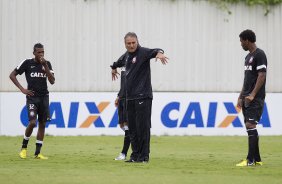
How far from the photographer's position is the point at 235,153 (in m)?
20.5

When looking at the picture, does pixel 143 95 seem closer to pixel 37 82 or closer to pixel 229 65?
pixel 37 82

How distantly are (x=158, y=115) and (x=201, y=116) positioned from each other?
1.39 meters

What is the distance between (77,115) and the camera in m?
28.4

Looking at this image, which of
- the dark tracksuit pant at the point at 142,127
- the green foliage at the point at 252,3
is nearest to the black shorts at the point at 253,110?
the dark tracksuit pant at the point at 142,127

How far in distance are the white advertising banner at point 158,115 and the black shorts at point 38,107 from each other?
9529mm

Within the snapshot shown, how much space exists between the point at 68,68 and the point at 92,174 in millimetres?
16450

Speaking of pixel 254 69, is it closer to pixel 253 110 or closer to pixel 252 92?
pixel 252 92

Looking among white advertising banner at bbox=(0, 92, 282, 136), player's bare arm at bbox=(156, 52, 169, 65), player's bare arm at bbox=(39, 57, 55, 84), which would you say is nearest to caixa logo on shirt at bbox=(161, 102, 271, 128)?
white advertising banner at bbox=(0, 92, 282, 136)

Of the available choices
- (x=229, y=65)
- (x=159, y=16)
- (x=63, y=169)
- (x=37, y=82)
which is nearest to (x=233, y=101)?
(x=229, y=65)

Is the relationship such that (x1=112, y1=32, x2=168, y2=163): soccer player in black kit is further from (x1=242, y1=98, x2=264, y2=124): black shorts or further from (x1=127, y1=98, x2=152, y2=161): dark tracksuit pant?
(x1=242, y1=98, x2=264, y2=124): black shorts

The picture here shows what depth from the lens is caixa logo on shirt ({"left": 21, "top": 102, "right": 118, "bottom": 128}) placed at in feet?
92.8

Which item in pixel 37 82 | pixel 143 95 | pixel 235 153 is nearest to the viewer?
pixel 143 95

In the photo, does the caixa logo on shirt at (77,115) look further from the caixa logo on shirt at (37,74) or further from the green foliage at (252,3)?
the caixa logo on shirt at (37,74)

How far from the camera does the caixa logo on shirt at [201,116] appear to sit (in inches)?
1132
